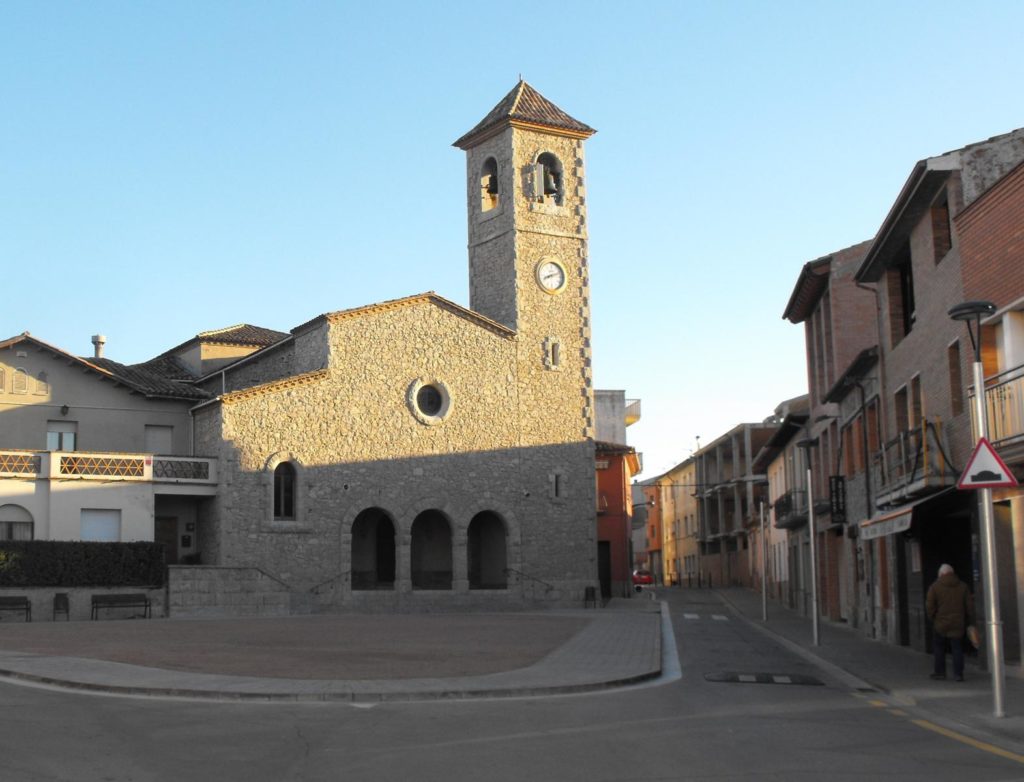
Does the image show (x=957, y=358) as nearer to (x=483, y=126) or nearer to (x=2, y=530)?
(x=2, y=530)

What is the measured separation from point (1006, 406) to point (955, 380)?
158 inches

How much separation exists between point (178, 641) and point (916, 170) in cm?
1545

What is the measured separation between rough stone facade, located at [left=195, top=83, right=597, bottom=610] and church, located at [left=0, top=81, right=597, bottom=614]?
8 cm

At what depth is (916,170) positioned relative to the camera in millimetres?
20250

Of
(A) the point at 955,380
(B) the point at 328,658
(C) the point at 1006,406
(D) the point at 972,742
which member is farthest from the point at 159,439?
(D) the point at 972,742

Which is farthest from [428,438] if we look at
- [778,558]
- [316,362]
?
[778,558]

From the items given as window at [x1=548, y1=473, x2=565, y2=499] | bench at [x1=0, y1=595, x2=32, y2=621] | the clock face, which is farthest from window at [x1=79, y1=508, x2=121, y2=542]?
the clock face

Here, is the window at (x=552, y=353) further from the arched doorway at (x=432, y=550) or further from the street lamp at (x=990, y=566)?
the street lamp at (x=990, y=566)

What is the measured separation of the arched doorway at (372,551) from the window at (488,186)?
43.7ft

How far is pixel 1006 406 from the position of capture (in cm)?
1631

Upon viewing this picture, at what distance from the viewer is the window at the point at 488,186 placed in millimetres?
50000

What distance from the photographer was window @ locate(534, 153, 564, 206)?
4925 centimetres

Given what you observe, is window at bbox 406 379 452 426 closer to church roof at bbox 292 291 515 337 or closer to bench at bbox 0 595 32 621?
church roof at bbox 292 291 515 337

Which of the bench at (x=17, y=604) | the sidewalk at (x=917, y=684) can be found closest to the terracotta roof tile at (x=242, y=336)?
the bench at (x=17, y=604)
